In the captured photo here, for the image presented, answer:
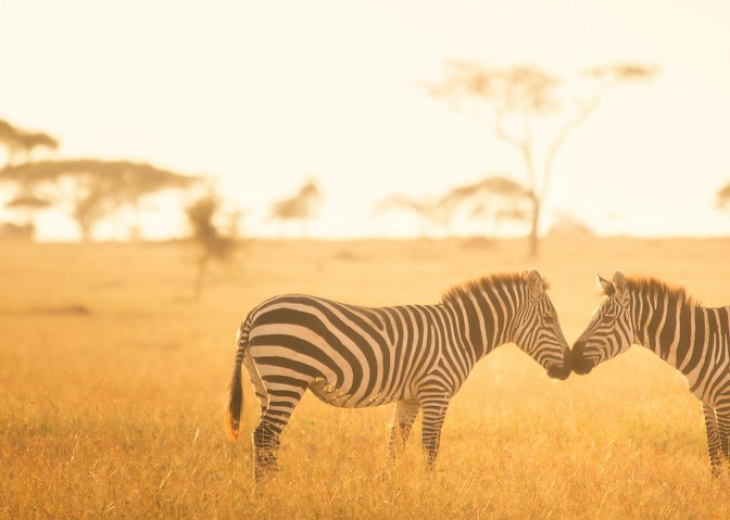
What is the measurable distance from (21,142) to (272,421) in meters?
59.0

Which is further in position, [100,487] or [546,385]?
[546,385]

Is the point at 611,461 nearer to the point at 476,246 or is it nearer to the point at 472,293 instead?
the point at 472,293

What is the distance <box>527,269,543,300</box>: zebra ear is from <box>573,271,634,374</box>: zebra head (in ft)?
1.99

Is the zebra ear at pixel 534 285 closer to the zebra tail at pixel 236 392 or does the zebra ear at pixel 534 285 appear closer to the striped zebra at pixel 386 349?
the striped zebra at pixel 386 349

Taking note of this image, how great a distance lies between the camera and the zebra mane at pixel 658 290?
25.8 feet

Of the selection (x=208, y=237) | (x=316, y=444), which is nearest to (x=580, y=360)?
(x=316, y=444)

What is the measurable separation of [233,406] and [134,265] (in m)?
37.1

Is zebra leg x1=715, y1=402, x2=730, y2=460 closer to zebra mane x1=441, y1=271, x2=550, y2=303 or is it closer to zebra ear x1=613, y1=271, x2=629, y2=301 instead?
zebra ear x1=613, y1=271, x2=629, y2=301

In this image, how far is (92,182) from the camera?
60312mm

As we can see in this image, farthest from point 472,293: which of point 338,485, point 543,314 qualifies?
point 338,485

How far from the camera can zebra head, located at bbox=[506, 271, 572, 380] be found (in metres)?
7.98

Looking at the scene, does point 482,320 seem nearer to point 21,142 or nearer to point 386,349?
point 386,349

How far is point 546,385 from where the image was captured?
1219cm

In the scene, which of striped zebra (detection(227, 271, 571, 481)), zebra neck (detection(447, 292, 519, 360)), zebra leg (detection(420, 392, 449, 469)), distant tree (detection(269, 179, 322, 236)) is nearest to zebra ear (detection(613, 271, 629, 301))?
striped zebra (detection(227, 271, 571, 481))
